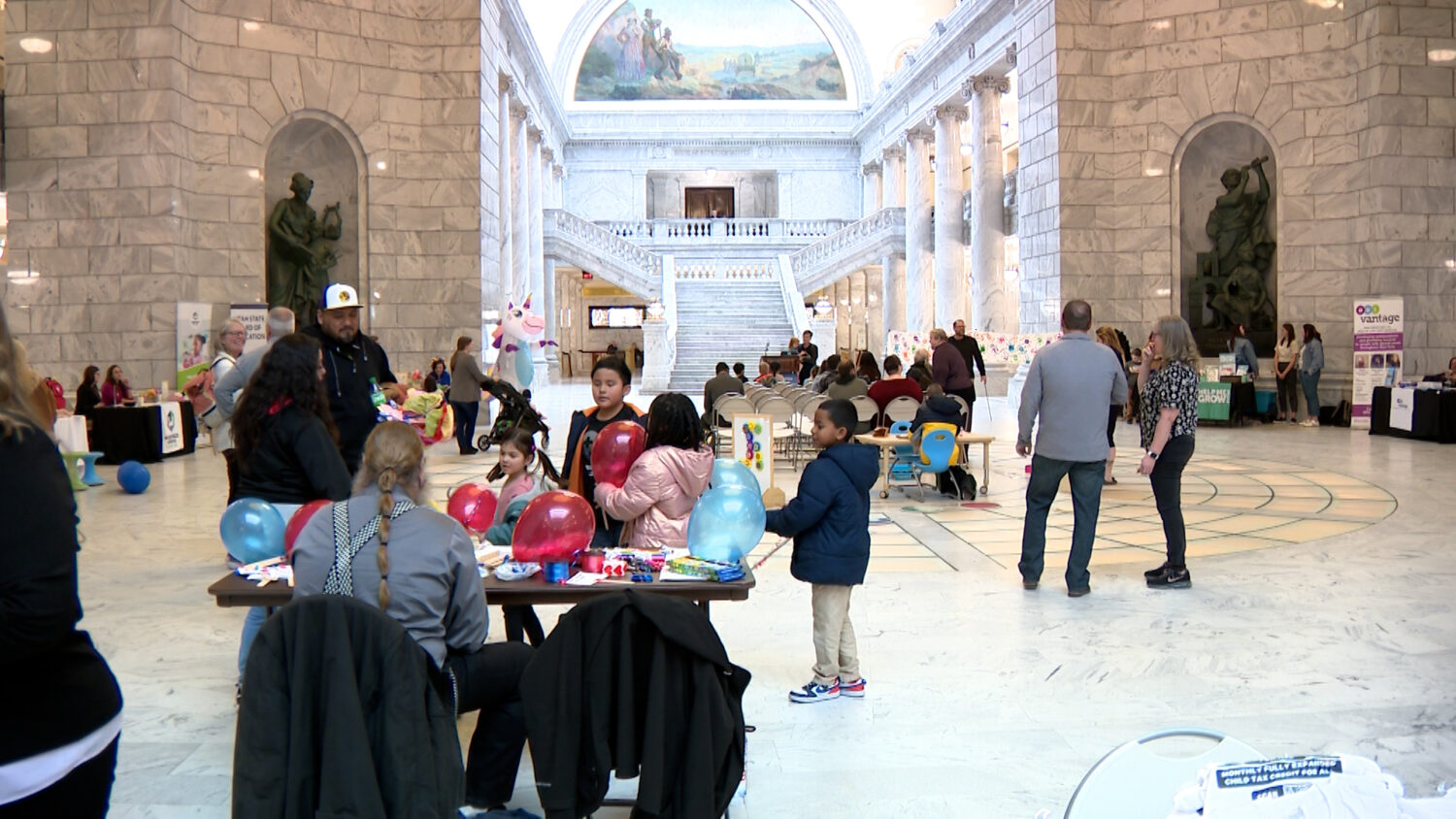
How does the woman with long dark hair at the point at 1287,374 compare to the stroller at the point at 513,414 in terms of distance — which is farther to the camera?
the woman with long dark hair at the point at 1287,374

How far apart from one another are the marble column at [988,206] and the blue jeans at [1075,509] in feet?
56.8

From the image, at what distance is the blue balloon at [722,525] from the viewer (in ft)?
12.6

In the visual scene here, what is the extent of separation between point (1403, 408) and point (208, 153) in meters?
15.4

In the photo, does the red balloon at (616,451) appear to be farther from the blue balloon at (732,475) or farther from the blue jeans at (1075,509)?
the blue jeans at (1075,509)

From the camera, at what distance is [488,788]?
3.14 meters

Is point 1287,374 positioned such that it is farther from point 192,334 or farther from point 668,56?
point 668,56

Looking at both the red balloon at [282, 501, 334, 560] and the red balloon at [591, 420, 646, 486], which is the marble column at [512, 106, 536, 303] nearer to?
the red balloon at [591, 420, 646, 486]

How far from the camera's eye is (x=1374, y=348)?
590 inches

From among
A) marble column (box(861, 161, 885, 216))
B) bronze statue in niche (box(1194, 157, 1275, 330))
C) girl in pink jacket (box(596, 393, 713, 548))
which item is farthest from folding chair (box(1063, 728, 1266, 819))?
marble column (box(861, 161, 885, 216))

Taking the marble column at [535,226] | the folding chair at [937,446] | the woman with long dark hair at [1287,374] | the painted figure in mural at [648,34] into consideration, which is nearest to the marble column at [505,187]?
the marble column at [535,226]

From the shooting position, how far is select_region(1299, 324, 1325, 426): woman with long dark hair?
1560cm

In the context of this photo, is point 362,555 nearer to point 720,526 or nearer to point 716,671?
point 716,671

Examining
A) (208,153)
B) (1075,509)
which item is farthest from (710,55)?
(1075,509)

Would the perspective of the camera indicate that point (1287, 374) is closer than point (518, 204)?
Yes
